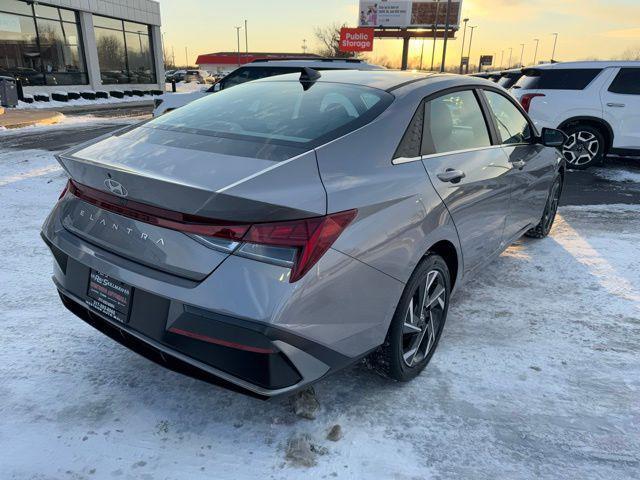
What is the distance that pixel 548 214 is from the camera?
4.99 m

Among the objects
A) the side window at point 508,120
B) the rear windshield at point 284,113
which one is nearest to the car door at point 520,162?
the side window at point 508,120

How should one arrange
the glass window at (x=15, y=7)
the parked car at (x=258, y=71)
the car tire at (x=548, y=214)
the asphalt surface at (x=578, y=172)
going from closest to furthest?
the car tire at (x=548, y=214), the asphalt surface at (x=578, y=172), the parked car at (x=258, y=71), the glass window at (x=15, y=7)

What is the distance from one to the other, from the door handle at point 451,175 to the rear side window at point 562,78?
6907 mm

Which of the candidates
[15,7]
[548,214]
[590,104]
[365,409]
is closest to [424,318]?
[365,409]

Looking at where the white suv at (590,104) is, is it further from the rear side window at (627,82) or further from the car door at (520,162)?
the car door at (520,162)

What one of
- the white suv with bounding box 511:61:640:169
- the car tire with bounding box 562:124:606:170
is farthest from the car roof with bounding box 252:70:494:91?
the car tire with bounding box 562:124:606:170

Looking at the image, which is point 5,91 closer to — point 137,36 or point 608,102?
point 137,36

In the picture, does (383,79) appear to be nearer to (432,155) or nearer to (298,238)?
(432,155)

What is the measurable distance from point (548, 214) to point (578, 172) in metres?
4.52

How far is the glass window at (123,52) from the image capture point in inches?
1113

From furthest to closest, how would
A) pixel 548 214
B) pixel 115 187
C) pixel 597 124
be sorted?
pixel 597 124 < pixel 548 214 < pixel 115 187

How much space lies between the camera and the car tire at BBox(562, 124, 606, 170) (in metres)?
8.48

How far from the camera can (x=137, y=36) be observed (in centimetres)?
3172

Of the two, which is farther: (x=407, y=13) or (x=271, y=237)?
(x=407, y=13)
